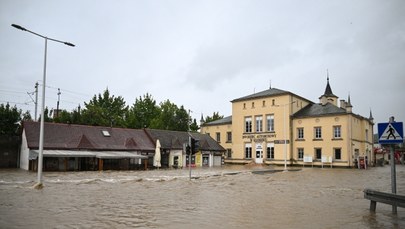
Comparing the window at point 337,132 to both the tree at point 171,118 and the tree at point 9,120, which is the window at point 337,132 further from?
the tree at point 9,120

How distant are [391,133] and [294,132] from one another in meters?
44.1

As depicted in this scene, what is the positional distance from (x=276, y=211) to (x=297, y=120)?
1728 inches

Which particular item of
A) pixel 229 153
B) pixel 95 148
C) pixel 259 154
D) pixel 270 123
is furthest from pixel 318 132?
pixel 95 148

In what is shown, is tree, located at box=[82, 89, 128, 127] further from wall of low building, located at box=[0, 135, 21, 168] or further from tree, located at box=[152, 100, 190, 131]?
wall of low building, located at box=[0, 135, 21, 168]

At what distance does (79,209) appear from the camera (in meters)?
11.1

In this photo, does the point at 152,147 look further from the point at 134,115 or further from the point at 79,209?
the point at 79,209

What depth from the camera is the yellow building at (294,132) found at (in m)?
48.4

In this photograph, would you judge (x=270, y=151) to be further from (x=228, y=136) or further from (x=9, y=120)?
(x=9, y=120)

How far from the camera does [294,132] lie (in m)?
53.4

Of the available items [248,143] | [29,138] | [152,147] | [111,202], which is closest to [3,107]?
[29,138]

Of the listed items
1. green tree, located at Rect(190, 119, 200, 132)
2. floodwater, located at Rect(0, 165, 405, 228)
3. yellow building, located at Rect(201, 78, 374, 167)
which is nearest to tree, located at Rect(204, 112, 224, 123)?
green tree, located at Rect(190, 119, 200, 132)

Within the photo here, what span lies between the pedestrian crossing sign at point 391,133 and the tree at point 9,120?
1885 inches

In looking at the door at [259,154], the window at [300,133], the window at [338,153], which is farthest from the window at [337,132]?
the door at [259,154]

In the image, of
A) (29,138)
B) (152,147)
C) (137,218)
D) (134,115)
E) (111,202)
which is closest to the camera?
(137,218)
